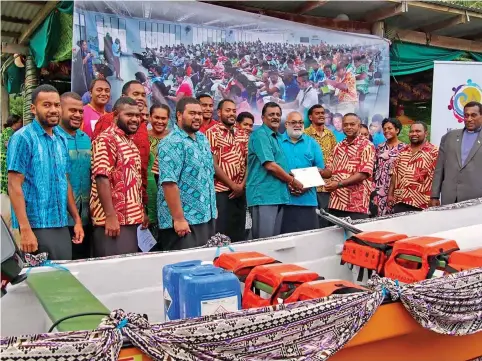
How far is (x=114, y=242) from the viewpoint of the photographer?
9.04ft

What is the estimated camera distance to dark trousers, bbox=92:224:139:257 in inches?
108

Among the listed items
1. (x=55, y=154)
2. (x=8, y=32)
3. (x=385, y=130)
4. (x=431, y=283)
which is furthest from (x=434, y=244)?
(x=8, y=32)

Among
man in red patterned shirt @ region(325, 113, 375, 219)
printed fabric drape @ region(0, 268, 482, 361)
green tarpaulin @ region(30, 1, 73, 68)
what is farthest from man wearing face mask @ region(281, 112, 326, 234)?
green tarpaulin @ region(30, 1, 73, 68)

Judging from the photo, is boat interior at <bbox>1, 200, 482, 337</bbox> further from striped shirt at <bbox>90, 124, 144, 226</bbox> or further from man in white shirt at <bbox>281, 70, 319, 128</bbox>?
man in white shirt at <bbox>281, 70, 319, 128</bbox>

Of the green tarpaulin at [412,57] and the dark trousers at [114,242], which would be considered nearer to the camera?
the dark trousers at [114,242]

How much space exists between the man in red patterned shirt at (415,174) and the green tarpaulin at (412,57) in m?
2.33

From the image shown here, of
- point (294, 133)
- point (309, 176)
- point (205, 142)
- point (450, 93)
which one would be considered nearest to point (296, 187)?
point (309, 176)

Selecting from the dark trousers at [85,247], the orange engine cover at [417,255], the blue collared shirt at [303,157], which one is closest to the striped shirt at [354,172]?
the blue collared shirt at [303,157]

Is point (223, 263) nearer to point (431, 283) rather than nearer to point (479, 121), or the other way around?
point (431, 283)

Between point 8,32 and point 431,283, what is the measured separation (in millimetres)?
6148

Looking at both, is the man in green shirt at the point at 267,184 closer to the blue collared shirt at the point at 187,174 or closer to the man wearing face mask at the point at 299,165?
the man wearing face mask at the point at 299,165

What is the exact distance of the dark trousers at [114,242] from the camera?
9.02 feet

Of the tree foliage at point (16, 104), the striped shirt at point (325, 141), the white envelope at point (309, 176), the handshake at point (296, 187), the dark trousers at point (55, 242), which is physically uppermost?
the tree foliage at point (16, 104)

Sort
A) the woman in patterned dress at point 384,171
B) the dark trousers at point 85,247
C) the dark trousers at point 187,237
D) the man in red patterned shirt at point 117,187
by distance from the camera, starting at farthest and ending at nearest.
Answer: the woman in patterned dress at point 384,171 → the dark trousers at point 85,247 → the dark trousers at point 187,237 → the man in red patterned shirt at point 117,187
